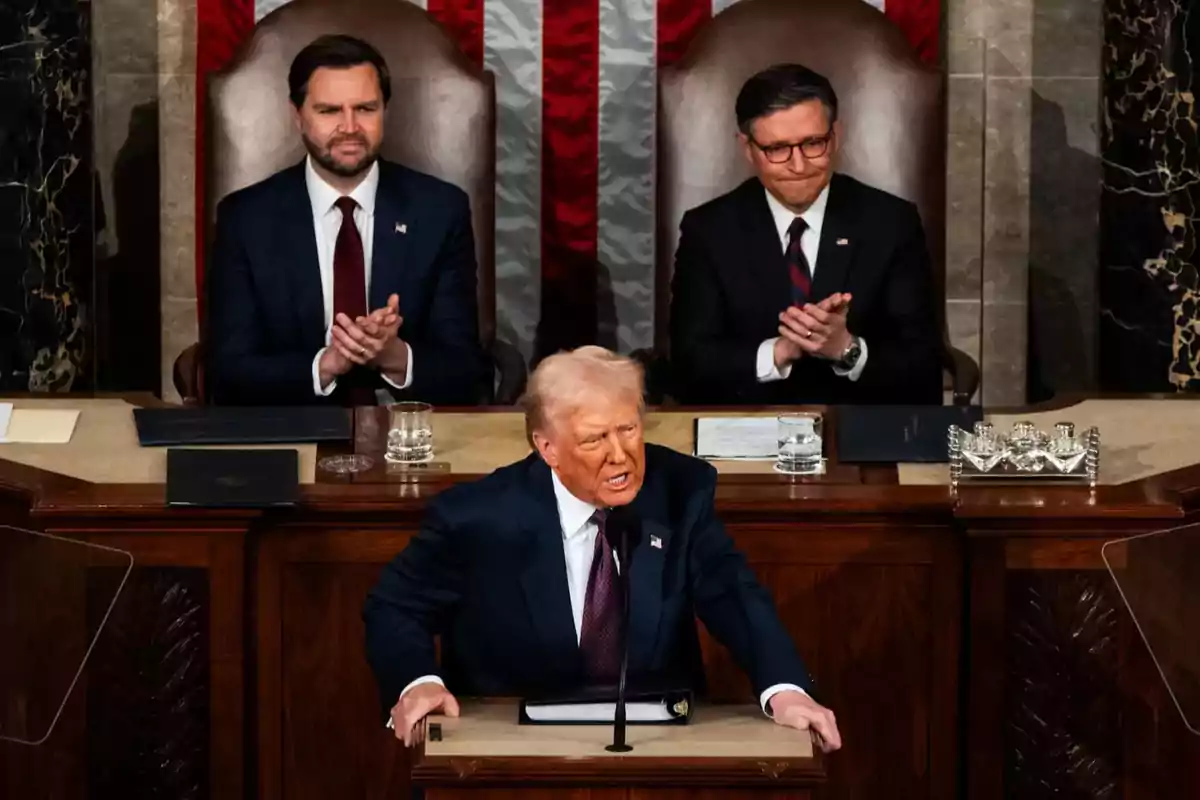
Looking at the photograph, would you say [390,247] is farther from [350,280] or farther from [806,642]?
[806,642]

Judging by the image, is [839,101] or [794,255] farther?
[839,101]

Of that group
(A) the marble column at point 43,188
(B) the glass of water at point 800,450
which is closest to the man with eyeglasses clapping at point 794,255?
(B) the glass of water at point 800,450

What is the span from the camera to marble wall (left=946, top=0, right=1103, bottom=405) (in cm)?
605

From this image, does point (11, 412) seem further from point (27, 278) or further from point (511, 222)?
point (511, 222)

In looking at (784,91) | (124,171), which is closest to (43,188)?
(124,171)

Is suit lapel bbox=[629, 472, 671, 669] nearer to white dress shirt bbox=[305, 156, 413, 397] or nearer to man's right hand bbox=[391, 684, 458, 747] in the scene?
man's right hand bbox=[391, 684, 458, 747]

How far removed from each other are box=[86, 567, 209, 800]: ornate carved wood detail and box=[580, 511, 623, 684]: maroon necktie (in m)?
0.79

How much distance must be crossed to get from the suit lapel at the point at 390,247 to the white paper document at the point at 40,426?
914 mm

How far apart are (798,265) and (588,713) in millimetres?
2467

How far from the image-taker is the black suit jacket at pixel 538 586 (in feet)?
10.9

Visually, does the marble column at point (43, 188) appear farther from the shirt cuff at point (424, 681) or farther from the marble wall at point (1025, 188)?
the shirt cuff at point (424, 681)

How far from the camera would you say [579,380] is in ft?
10.7

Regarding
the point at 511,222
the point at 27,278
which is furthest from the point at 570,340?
the point at 27,278

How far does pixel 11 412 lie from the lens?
14.8 feet
